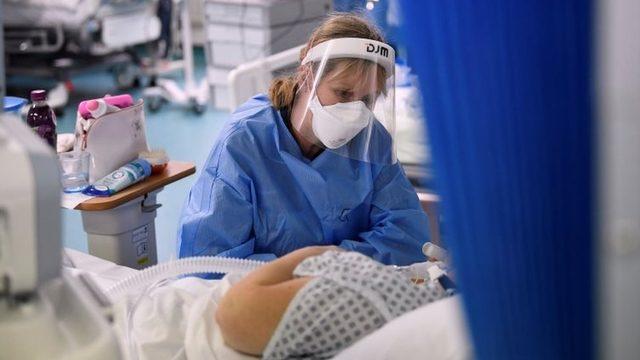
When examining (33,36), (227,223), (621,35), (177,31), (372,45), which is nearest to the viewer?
(621,35)

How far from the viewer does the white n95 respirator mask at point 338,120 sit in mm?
1806

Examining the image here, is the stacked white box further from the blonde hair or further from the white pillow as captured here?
the white pillow

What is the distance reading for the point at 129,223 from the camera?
228cm

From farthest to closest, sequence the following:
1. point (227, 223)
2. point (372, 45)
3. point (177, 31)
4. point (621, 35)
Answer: point (177, 31), point (227, 223), point (372, 45), point (621, 35)

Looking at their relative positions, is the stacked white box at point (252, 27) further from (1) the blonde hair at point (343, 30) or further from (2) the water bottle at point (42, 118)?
(1) the blonde hair at point (343, 30)

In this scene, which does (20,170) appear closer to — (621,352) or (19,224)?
(19,224)

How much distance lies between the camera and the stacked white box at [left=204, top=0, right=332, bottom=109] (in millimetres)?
4129

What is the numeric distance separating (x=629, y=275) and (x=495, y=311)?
0.37 ft

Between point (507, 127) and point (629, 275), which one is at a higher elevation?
point (507, 127)

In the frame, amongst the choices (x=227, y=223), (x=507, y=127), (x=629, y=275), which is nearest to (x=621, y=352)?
(x=629, y=275)

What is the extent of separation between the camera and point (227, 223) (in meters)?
1.90

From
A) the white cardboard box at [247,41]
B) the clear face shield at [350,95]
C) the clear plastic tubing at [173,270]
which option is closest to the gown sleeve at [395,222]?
the clear face shield at [350,95]

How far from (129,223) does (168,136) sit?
2.72 metres

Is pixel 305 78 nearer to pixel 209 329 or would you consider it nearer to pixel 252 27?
pixel 209 329
